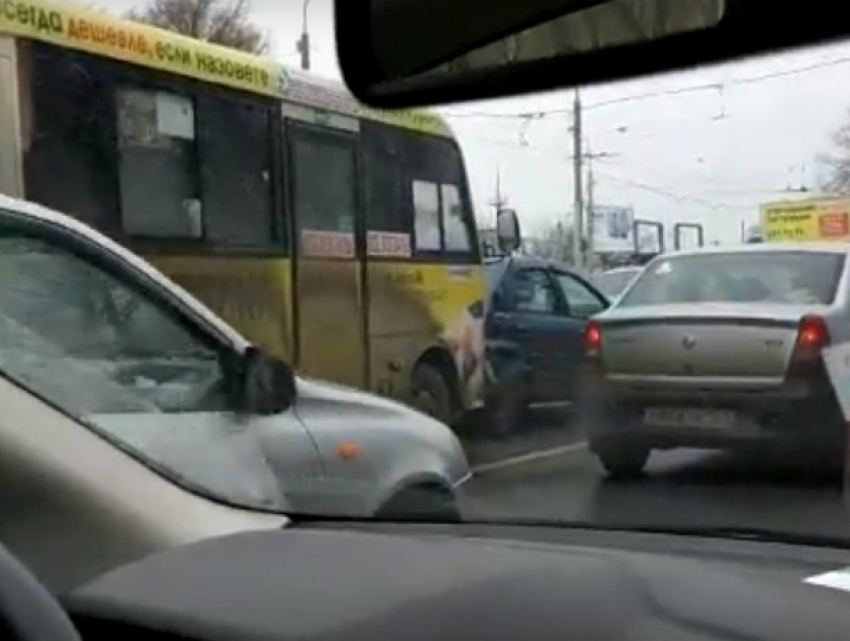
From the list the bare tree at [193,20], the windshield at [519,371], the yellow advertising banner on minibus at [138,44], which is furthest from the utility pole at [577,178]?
the yellow advertising banner on minibus at [138,44]

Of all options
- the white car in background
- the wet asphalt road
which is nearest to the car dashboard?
the white car in background

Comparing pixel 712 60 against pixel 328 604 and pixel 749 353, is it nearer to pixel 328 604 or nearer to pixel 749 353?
pixel 328 604

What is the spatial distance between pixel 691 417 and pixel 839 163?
3.88ft

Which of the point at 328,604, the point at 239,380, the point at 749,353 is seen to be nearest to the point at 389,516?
the point at 239,380

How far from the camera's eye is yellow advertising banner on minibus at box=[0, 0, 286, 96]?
282 inches

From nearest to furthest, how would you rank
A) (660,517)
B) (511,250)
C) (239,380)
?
(660,517) → (239,380) → (511,250)

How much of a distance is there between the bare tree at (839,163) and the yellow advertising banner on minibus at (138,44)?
15.9ft

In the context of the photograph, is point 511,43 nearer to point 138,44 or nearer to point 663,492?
point 663,492

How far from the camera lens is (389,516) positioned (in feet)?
10.5

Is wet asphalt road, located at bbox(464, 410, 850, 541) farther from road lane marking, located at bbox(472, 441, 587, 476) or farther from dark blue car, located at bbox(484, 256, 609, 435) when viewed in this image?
dark blue car, located at bbox(484, 256, 609, 435)

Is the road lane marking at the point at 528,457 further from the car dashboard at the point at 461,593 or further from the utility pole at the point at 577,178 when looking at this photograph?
the car dashboard at the point at 461,593

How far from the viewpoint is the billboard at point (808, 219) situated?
10.7ft

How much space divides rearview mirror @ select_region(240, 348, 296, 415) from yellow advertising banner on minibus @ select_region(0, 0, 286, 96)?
13.6 feet

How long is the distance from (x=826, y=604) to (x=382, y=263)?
683 centimetres
